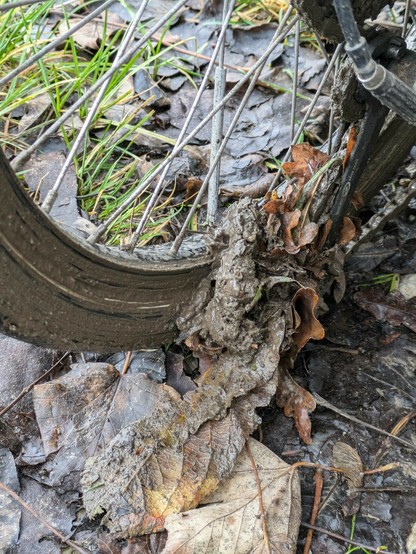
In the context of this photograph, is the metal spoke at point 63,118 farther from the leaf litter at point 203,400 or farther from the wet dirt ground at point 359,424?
the wet dirt ground at point 359,424

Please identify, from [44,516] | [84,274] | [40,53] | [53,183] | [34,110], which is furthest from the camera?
[34,110]

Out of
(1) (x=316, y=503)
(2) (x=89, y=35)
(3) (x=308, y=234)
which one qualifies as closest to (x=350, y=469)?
(1) (x=316, y=503)

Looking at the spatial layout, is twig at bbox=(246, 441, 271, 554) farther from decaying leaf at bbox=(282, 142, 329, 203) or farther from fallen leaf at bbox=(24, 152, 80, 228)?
fallen leaf at bbox=(24, 152, 80, 228)

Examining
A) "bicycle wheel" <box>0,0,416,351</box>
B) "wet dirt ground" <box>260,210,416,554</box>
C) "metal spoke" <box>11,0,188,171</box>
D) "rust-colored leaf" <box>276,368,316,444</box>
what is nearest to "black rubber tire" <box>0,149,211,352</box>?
"bicycle wheel" <box>0,0,416,351</box>

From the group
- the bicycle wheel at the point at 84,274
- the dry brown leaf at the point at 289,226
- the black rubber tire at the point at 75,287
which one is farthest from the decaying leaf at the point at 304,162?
the black rubber tire at the point at 75,287

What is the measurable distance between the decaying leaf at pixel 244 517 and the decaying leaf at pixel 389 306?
0.66m

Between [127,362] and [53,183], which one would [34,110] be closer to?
[53,183]

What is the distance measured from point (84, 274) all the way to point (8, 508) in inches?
24.7

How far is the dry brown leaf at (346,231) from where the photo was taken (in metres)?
1.75

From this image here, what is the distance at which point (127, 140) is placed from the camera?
8.30 feet

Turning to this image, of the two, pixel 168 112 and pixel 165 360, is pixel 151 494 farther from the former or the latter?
pixel 168 112

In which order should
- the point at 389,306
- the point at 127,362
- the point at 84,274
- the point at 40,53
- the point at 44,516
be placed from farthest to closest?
the point at 389,306 → the point at 127,362 → the point at 44,516 → the point at 84,274 → the point at 40,53

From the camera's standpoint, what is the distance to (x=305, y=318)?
1.58m

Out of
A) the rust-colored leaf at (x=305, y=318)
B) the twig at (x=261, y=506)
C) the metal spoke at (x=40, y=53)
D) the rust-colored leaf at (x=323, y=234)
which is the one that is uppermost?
the metal spoke at (x=40, y=53)
